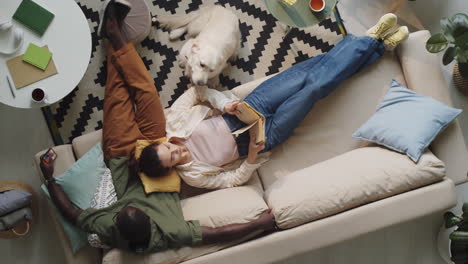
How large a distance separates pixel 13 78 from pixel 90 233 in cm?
88

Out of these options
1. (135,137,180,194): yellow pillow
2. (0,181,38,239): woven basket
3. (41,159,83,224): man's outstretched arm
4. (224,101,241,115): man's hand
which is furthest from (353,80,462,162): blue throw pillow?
(0,181,38,239): woven basket

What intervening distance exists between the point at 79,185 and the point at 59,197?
11 cm

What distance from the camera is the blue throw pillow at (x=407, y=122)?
2025 millimetres

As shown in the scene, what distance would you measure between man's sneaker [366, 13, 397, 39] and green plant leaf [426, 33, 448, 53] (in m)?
0.24

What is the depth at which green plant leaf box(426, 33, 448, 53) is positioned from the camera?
205 centimetres

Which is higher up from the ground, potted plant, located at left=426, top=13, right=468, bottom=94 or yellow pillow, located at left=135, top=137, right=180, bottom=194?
potted plant, located at left=426, top=13, right=468, bottom=94

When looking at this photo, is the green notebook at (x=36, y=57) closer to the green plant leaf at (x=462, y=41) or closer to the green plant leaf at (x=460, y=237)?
the green plant leaf at (x=462, y=41)

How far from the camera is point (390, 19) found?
2.21 meters

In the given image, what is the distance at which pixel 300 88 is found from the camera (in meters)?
2.26

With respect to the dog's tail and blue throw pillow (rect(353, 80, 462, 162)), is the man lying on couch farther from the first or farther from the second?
blue throw pillow (rect(353, 80, 462, 162))

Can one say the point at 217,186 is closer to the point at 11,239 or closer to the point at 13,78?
the point at 13,78

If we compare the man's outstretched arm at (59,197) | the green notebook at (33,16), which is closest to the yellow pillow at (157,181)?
the man's outstretched arm at (59,197)

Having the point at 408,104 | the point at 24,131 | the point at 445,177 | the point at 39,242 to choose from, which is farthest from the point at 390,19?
the point at 39,242

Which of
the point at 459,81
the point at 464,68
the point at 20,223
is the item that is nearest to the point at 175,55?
the point at 20,223
